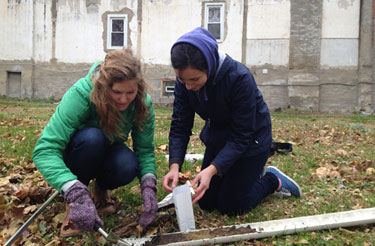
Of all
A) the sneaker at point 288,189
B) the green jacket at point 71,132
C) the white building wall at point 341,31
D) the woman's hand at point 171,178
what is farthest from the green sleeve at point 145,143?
the white building wall at point 341,31

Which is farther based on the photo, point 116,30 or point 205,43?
point 116,30

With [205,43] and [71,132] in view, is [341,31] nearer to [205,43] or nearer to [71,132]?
[205,43]

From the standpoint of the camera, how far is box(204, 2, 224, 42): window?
12.8 metres

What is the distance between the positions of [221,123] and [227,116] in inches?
3.9

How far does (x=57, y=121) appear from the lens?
6.31ft

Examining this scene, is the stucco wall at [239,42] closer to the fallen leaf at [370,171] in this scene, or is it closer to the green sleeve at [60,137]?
the fallen leaf at [370,171]

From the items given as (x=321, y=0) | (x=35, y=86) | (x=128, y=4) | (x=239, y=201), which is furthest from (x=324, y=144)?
(x=35, y=86)

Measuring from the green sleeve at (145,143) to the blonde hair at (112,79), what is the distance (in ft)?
0.68

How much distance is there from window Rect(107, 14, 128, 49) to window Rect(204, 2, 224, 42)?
317 cm

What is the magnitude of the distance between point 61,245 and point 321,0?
12.5 m

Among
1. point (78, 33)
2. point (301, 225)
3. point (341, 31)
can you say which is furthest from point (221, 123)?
point (78, 33)

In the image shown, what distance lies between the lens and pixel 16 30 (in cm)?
1393

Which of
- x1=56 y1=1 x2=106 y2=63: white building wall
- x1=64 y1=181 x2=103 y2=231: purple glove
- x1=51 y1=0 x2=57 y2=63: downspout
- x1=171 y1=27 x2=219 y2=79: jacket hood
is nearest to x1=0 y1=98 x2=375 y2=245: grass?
x1=64 y1=181 x2=103 y2=231: purple glove

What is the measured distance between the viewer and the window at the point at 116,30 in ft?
43.9
